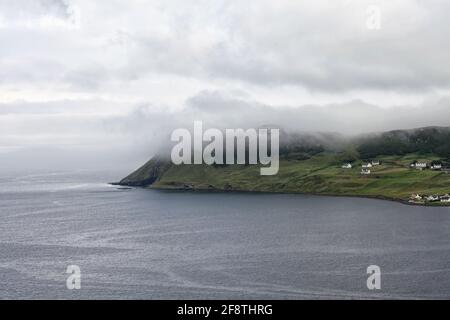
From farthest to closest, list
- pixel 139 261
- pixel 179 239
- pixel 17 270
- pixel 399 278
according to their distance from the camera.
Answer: pixel 179 239 < pixel 139 261 < pixel 17 270 < pixel 399 278

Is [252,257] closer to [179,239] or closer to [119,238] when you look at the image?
[179,239]

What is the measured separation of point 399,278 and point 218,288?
115 ft

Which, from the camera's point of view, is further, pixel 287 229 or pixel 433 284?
pixel 287 229

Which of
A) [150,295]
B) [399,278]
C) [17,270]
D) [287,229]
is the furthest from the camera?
[287,229]

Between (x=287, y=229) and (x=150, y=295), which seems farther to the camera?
(x=287, y=229)

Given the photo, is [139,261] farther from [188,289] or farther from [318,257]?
[318,257]

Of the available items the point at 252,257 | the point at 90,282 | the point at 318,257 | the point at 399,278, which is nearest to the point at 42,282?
the point at 90,282

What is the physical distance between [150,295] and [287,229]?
277ft

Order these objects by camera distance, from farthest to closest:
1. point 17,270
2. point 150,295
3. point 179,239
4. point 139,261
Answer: point 179,239 < point 139,261 < point 17,270 < point 150,295

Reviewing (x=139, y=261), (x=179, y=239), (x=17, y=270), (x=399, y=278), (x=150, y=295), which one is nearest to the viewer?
(x=150, y=295)

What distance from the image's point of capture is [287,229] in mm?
178625

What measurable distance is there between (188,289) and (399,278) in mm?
40600

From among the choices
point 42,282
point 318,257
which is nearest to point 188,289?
point 42,282

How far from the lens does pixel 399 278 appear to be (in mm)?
108250
